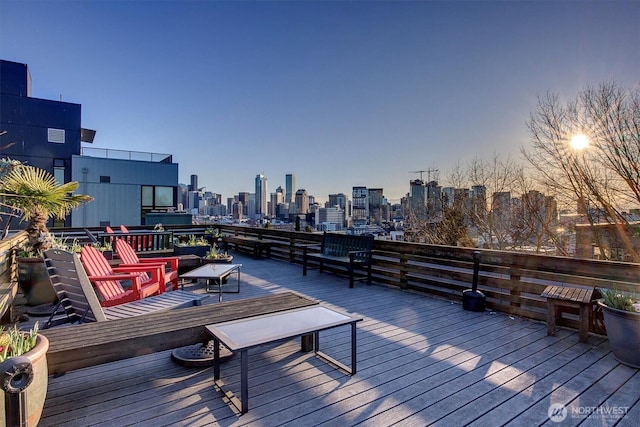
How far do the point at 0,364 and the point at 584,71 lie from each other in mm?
10641

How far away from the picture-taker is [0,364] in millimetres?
1494

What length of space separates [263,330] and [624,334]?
3050 millimetres

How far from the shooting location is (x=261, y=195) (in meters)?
39.5

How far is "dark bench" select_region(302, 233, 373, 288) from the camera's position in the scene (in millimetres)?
5793

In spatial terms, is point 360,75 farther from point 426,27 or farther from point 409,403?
point 409,403

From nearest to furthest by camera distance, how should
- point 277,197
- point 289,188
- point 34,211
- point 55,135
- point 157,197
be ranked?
1. point 34,211
2. point 55,135
3. point 157,197
4. point 289,188
5. point 277,197

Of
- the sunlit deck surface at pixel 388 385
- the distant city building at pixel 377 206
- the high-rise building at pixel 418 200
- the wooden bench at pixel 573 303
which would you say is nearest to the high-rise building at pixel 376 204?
the distant city building at pixel 377 206

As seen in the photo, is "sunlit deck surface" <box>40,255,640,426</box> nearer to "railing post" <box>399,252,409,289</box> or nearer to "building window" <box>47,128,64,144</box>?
→ "railing post" <box>399,252,409,289</box>

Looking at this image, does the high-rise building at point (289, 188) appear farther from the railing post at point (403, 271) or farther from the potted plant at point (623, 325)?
the potted plant at point (623, 325)

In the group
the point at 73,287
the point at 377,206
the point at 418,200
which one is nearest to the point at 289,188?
the point at 377,206

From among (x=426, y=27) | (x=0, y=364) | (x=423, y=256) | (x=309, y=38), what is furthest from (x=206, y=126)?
(x=0, y=364)

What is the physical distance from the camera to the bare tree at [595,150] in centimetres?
743

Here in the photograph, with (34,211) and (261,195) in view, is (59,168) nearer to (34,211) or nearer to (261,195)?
(34,211)

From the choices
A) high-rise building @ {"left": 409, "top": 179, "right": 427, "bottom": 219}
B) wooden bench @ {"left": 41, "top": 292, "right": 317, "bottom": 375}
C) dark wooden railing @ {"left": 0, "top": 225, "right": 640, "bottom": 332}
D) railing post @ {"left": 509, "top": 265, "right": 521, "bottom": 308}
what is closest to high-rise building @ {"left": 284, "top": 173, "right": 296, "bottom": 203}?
high-rise building @ {"left": 409, "top": 179, "right": 427, "bottom": 219}
